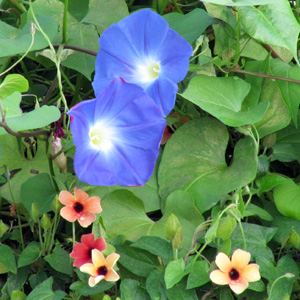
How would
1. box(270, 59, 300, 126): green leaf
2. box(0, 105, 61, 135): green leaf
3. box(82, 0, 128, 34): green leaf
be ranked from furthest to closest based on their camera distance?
box(82, 0, 128, 34): green leaf
box(270, 59, 300, 126): green leaf
box(0, 105, 61, 135): green leaf

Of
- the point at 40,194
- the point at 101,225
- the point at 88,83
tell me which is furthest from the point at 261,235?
the point at 88,83

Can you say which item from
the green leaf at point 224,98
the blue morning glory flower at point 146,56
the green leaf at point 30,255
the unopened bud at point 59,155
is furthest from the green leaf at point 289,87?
the green leaf at point 30,255

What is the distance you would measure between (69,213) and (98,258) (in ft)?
0.30

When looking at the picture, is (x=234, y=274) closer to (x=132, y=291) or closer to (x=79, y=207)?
(x=132, y=291)

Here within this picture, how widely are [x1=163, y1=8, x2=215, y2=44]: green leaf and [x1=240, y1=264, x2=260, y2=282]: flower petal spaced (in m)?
0.43

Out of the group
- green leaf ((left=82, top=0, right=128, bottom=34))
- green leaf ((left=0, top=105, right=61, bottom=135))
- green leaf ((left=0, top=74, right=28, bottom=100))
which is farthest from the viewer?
green leaf ((left=82, top=0, right=128, bottom=34))

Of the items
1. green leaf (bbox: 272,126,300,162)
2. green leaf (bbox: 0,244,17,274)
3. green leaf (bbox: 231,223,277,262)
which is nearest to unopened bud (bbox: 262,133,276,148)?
green leaf (bbox: 272,126,300,162)

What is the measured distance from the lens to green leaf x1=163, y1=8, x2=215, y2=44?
1.03 meters

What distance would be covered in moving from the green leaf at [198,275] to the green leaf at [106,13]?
522mm

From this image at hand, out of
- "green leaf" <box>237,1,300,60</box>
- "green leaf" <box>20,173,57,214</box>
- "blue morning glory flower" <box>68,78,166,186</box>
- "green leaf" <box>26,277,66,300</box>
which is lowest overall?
"green leaf" <box>26,277,66,300</box>

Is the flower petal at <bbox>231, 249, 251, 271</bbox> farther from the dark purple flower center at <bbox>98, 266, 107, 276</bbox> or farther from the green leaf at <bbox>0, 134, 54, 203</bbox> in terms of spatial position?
the green leaf at <bbox>0, 134, 54, 203</bbox>

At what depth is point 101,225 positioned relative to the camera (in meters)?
0.91

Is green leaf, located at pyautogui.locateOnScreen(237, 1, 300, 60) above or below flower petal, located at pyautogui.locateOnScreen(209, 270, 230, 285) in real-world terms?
above

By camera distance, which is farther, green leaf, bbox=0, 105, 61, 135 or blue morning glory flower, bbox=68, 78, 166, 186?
blue morning glory flower, bbox=68, 78, 166, 186
